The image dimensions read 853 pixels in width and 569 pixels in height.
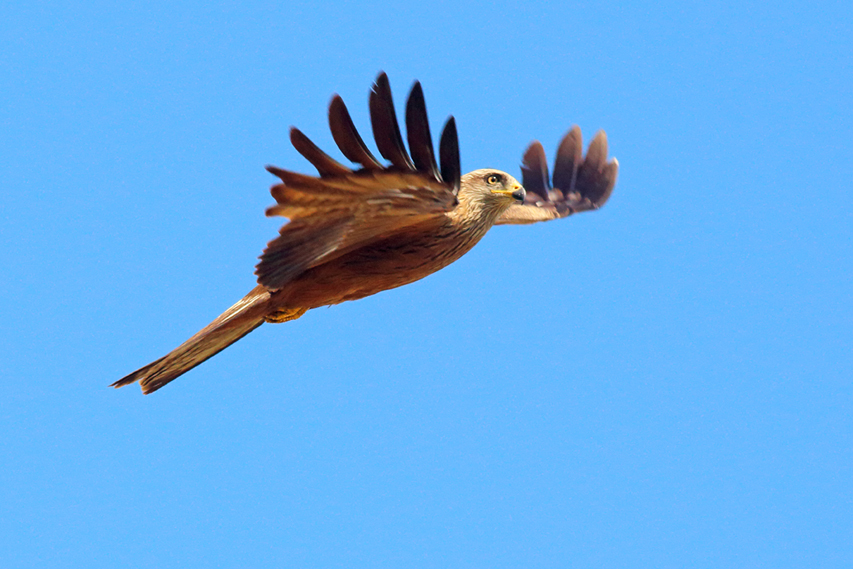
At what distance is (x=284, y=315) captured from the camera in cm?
827

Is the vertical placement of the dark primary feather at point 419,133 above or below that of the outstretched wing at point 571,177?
below

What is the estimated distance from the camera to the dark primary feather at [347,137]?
6.63 metres

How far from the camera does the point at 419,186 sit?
7.06m

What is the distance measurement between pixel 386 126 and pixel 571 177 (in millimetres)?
4296

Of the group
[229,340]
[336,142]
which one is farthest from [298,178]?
[229,340]

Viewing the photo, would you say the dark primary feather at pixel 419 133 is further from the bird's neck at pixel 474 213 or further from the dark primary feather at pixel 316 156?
the bird's neck at pixel 474 213

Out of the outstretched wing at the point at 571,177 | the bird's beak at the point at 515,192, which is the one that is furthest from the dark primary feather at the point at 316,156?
the outstretched wing at the point at 571,177

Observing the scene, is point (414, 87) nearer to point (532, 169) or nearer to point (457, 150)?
point (457, 150)

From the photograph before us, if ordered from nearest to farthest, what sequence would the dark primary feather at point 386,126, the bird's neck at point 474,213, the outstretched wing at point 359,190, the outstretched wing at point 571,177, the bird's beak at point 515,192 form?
the dark primary feather at point 386,126 < the outstretched wing at point 359,190 < the bird's neck at point 474,213 < the bird's beak at point 515,192 < the outstretched wing at point 571,177

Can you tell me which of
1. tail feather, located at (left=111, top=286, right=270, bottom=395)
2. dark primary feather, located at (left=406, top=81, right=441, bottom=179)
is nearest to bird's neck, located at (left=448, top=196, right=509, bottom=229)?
dark primary feather, located at (left=406, top=81, right=441, bottom=179)

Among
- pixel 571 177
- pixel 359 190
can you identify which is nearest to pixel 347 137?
pixel 359 190

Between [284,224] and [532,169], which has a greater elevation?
[532,169]

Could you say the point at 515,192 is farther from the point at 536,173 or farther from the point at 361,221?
the point at 536,173

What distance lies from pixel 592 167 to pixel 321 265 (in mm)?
3948
